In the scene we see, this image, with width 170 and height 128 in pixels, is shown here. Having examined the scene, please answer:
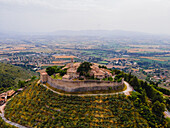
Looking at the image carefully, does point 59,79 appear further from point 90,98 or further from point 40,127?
point 40,127

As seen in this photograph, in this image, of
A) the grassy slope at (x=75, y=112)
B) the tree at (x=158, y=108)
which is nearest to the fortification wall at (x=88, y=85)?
the grassy slope at (x=75, y=112)

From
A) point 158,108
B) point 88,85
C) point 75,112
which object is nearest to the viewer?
point 158,108

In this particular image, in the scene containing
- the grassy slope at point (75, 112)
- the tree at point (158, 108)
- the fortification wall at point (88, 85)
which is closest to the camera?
the grassy slope at point (75, 112)

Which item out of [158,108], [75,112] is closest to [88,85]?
[75,112]

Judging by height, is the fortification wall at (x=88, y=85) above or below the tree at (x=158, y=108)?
above

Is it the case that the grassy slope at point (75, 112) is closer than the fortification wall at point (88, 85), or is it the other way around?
the grassy slope at point (75, 112)

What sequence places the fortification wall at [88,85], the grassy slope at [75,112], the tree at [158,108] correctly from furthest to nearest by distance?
the fortification wall at [88,85], the tree at [158,108], the grassy slope at [75,112]

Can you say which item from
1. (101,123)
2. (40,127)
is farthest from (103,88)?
(40,127)

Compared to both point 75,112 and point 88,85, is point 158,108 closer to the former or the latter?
point 88,85

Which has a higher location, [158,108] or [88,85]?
[88,85]

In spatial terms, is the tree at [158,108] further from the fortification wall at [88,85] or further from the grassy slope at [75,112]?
the fortification wall at [88,85]
